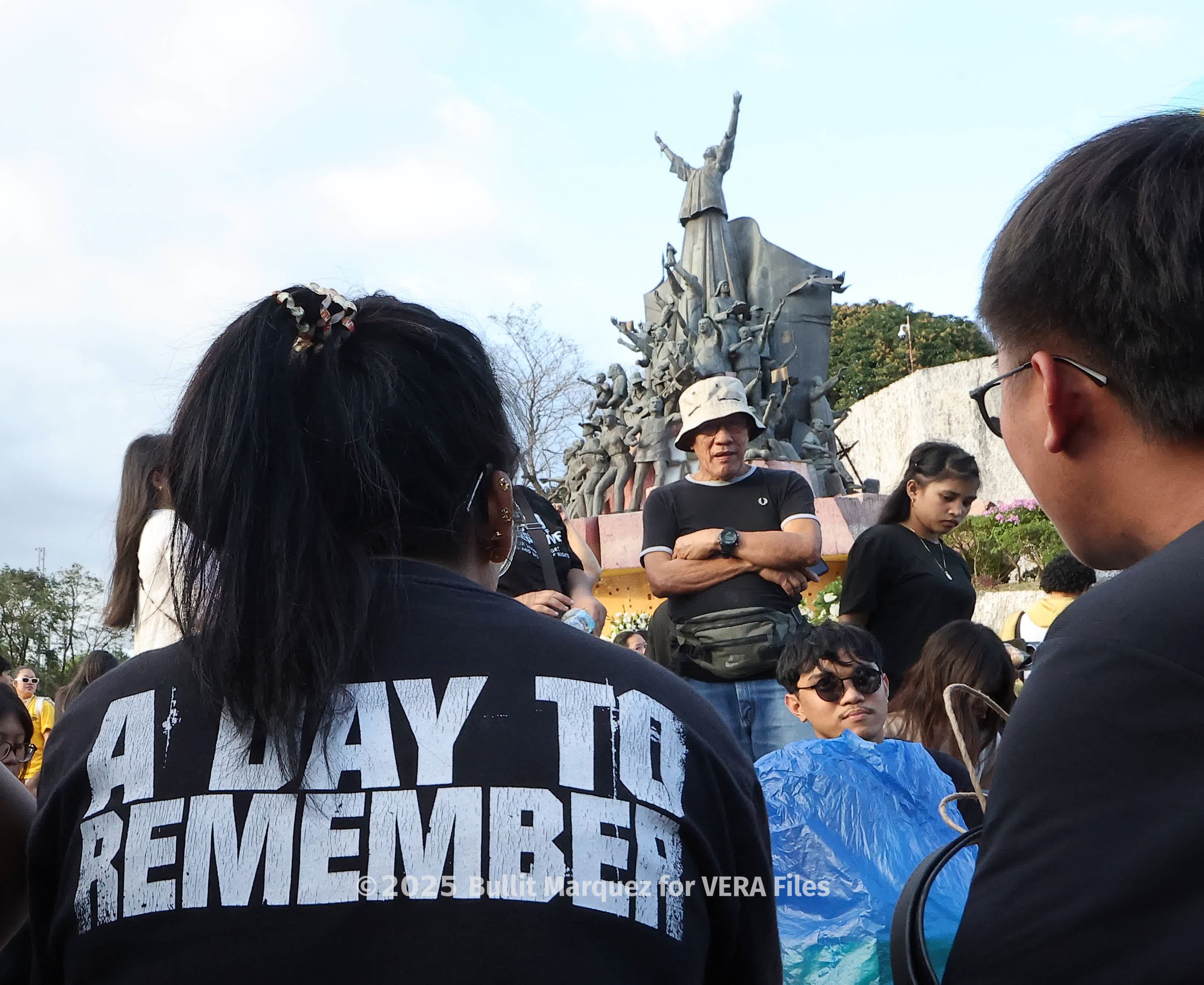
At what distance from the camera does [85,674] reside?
569 centimetres

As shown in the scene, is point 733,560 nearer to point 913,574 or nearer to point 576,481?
point 913,574

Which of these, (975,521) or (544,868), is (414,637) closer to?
(544,868)

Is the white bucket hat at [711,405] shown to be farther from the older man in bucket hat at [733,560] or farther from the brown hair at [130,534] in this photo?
the brown hair at [130,534]

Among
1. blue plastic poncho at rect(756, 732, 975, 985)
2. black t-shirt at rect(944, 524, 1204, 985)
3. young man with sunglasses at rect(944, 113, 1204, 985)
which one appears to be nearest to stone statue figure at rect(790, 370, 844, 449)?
blue plastic poncho at rect(756, 732, 975, 985)

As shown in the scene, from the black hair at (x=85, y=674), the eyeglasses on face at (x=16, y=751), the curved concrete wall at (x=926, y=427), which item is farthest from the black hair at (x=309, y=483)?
the curved concrete wall at (x=926, y=427)

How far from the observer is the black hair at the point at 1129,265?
40.5 inches

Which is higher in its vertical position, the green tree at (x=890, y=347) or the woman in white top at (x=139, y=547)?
the green tree at (x=890, y=347)

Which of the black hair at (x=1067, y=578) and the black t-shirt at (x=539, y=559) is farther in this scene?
the black hair at (x=1067, y=578)

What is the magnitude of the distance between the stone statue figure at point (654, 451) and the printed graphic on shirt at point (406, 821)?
1606cm

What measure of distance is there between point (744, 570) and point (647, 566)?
0.37 m

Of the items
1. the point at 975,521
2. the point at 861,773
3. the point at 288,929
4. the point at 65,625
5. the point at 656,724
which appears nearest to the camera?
the point at 288,929

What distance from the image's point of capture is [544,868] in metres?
1.23

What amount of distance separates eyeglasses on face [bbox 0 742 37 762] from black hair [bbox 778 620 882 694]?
230cm

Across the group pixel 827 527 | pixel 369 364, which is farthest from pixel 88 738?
pixel 827 527
